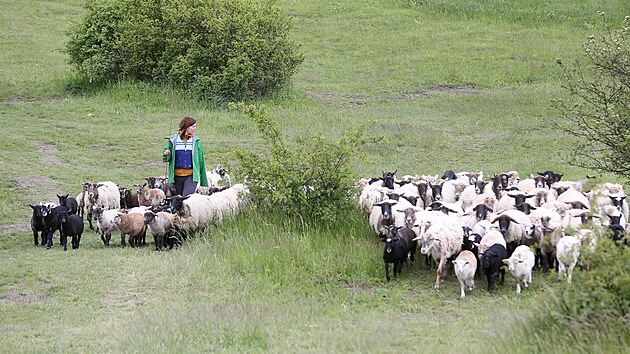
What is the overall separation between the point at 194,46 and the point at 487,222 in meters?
16.9

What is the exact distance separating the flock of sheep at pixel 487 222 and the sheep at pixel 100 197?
4561mm

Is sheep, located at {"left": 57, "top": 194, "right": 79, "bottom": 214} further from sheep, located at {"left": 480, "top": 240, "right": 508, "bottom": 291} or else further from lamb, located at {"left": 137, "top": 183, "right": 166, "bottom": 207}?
sheep, located at {"left": 480, "top": 240, "right": 508, "bottom": 291}

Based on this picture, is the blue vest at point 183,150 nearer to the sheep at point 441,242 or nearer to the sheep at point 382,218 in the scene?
the sheep at point 382,218

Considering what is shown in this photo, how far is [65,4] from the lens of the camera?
42656mm

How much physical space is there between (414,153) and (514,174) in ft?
17.8

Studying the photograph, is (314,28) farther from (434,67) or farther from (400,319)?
(400,319)

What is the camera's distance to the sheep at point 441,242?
1126 centimetres

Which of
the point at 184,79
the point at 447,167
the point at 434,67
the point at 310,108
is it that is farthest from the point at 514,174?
the point at 434,67

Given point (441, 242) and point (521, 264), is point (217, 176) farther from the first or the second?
point (521, 264)

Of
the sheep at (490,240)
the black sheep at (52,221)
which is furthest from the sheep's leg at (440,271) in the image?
the black sheep at (52,221)

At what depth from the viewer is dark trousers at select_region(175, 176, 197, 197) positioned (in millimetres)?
14681

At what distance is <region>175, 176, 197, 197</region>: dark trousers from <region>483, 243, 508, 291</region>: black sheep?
19.0ft

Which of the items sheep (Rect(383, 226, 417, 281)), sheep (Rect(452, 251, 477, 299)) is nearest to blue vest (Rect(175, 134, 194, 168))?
sheep (Rect(383, 226, 417, 281))

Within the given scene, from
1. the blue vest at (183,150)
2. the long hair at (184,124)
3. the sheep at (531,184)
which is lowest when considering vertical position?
the sheep at (531,184)
